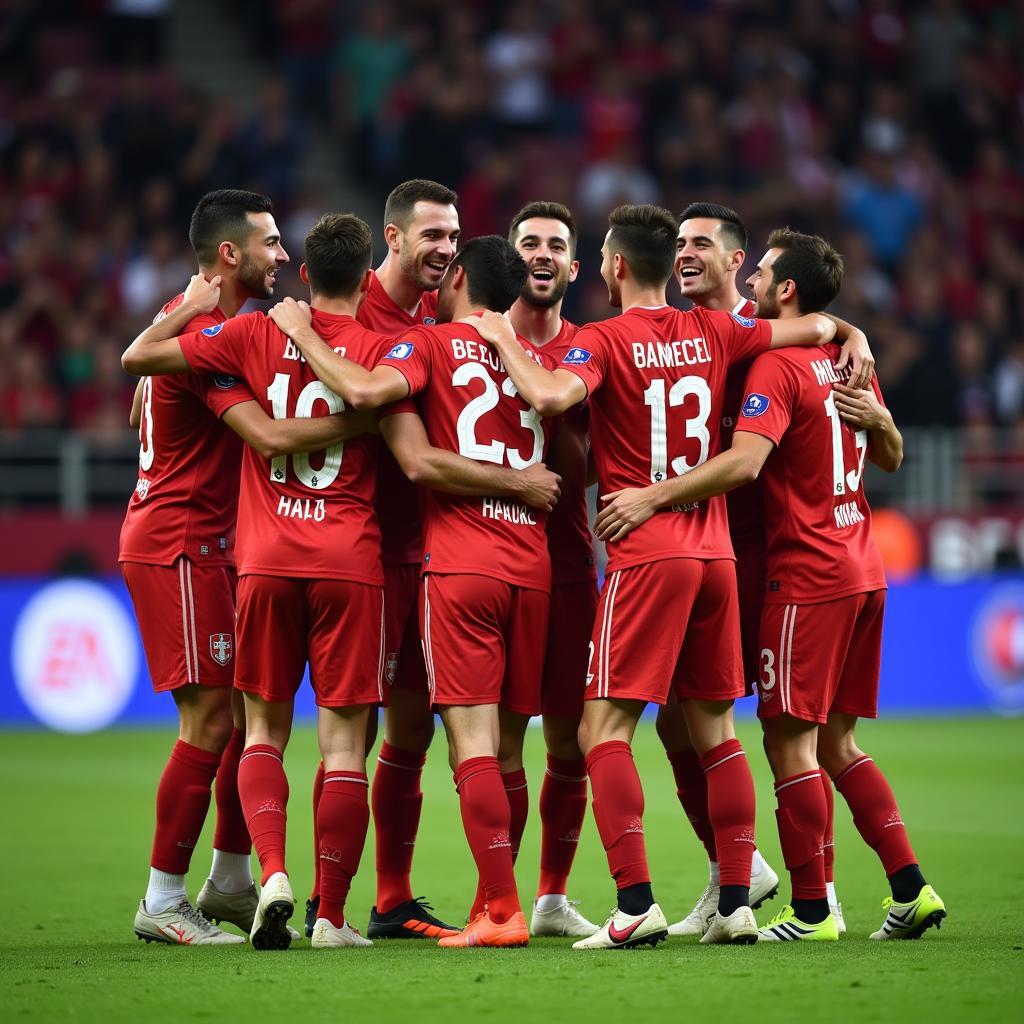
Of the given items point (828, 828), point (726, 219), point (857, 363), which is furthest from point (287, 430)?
point (828, 828)

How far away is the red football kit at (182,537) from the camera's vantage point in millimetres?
6363

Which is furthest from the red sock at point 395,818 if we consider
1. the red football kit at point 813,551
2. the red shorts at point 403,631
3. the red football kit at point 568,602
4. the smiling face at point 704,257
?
the smiling face at point 704,257

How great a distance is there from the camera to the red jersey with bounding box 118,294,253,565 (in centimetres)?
643

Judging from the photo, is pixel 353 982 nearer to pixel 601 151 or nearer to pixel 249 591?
pixel 249 591

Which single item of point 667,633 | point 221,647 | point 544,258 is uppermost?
point 544,258

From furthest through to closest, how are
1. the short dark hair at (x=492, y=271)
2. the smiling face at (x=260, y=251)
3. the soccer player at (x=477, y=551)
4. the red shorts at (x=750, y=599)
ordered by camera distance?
1. the smiling face at (x=260, y=251)
2. the red shorts at (x=750, y=599)
3. the short dark hair at (x=492, y=271)
4. the soccer player at (x=477, y=551)

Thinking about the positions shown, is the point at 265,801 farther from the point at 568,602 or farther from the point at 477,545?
the point at 568,602

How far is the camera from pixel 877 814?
6164mm

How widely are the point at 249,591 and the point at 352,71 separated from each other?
46.2 ft

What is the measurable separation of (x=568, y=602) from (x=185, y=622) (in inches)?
56.3

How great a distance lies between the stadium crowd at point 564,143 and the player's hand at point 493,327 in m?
9.40

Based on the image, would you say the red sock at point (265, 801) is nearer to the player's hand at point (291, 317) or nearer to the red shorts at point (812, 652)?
the player's hand at point (291, 317)

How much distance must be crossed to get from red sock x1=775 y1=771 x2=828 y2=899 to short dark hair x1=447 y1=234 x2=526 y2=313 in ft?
6.59

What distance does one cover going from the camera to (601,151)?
1889 cm
